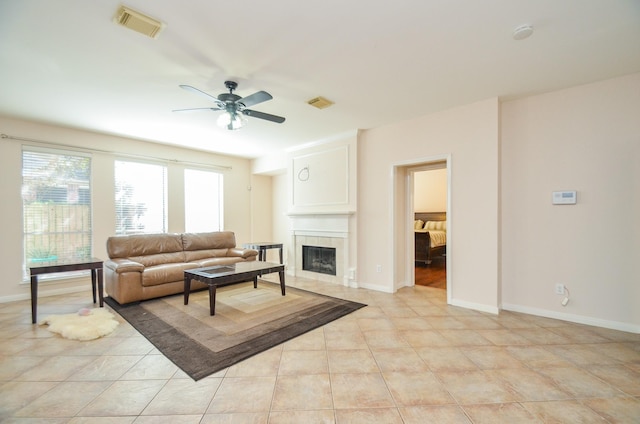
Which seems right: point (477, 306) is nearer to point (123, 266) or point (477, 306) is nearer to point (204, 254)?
point (204, 254)

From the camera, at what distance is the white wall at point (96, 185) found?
12.8ft

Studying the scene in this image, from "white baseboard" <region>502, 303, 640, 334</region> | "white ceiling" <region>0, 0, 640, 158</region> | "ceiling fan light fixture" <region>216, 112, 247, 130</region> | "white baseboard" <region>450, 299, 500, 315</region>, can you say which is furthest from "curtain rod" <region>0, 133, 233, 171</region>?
"white baseboard" <region>502, 303, 640, 334</region>

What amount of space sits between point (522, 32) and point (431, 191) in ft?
20.0

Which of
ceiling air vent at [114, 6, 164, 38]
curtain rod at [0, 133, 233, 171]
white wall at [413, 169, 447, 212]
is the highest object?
ceiling air vent at [114, 6, 164, 38]

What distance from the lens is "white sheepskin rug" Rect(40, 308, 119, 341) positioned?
2.70 metres

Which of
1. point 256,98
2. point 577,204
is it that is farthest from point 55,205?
point 577,204

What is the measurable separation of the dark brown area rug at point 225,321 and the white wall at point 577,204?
2201 millimetres

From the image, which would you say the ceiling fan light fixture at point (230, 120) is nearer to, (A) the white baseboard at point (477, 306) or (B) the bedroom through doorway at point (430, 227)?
(B) the bedroom through doorway at point (430, 227)

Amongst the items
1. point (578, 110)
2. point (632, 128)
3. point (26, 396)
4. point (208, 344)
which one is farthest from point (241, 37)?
point (632, 128)

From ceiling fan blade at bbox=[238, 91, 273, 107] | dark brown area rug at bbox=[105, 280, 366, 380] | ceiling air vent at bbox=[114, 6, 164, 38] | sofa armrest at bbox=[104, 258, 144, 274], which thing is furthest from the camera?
sofa armrest at bbox=[104, 258, 144, 274]

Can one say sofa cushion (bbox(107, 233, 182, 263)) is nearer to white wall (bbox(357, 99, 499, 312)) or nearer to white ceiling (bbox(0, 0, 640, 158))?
white ceiling (bbox(0, 0, 640, 158))

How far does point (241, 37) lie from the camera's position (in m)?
2.21

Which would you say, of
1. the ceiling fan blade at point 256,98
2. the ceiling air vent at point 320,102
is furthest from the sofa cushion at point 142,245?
the ceiling air vent at point 320,102

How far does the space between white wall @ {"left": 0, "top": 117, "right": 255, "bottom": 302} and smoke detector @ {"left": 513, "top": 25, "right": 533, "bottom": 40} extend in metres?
5.62
